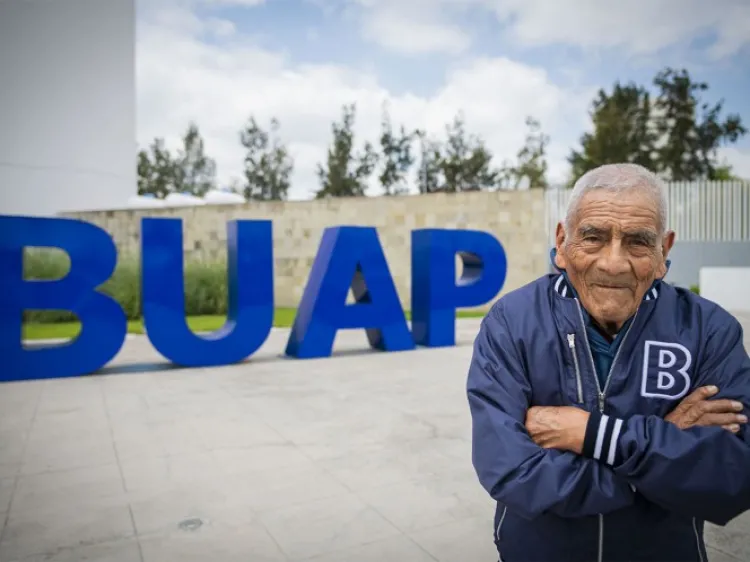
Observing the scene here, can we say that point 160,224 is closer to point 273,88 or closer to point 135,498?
point 135,498

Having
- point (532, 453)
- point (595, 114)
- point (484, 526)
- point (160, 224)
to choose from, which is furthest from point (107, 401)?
point (595, 114)

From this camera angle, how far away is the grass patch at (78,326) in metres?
11.7

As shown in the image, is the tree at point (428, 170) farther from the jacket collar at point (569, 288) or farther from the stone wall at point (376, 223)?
the jacket collar at point (569, 288)

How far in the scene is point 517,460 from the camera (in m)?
1.45

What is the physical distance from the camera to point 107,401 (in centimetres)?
593

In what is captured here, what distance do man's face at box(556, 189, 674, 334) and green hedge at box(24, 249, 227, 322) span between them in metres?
13.0

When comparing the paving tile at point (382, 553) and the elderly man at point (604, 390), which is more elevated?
the elderly man at point (604, 390)

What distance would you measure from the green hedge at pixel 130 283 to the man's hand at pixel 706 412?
13105mm

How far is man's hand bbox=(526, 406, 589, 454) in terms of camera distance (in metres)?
1.45

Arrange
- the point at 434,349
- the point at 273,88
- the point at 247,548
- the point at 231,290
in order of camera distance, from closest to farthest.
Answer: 1. the point at 247,548
2. the point at 231,290
3. the point at 434,349
4. the point at 273,88

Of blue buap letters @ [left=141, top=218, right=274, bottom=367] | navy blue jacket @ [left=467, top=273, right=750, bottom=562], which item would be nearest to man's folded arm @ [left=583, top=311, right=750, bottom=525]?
navy blue jacket @ [left=467, top=273, right=750, bottom=562]

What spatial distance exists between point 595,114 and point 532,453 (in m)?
31.9

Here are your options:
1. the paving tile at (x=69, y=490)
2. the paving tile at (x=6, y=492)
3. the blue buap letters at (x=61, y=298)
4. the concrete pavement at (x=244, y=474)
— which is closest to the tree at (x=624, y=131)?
the concrete pavement at (x=244, y=474)

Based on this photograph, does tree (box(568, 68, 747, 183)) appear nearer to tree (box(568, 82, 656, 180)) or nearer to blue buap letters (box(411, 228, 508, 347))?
tree (box(568, 82, 656, 180))
